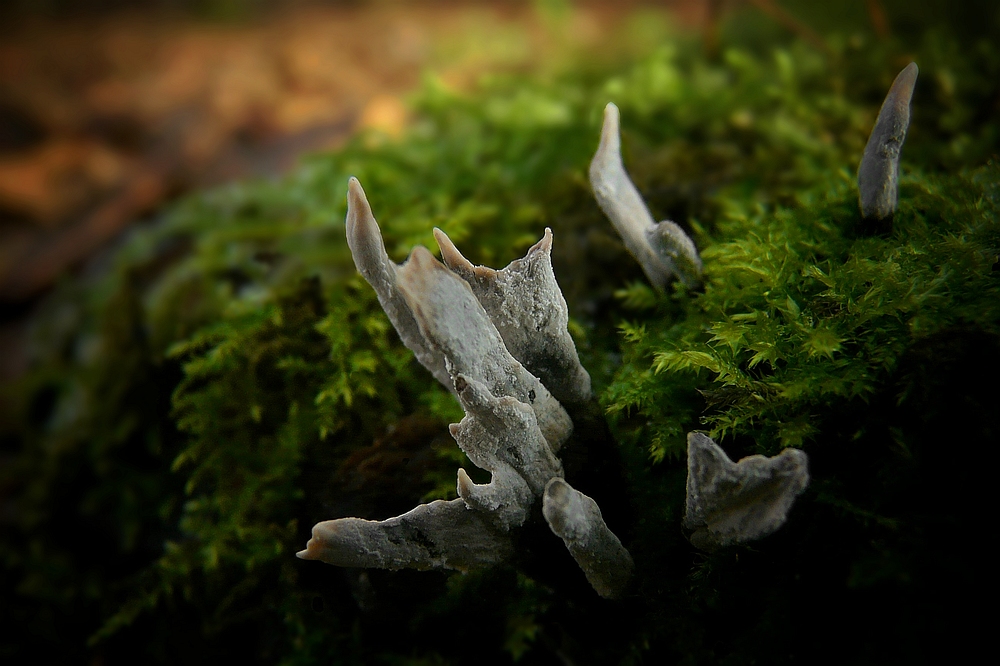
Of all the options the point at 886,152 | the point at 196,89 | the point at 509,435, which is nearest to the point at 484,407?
the point at 509,435

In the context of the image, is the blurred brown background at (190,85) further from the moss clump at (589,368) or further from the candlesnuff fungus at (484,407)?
the candlesnuff fungus at (484,407)

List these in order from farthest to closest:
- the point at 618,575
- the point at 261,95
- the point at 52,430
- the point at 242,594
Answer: the point at 261,95 < the point at 52,430 < the point at 242,594 < the point at 618,575

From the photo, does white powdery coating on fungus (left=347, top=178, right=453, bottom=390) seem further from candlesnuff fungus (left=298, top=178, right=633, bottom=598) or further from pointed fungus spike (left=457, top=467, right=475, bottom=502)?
pointed fungus spike (left=457, top=467, right=475, bottom=502)

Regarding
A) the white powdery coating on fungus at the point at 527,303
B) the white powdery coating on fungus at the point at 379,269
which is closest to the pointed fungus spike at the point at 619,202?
the white powdery coating on fungus at the point at 527,303

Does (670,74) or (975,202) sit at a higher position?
(670,74)

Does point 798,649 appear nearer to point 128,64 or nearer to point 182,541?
point 182,541

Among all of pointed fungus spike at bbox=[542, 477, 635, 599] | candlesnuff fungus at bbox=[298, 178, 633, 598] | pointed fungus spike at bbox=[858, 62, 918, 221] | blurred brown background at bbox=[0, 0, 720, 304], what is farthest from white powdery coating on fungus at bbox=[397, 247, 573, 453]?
blurred brown background at bbox=[0, 0, 720, 304]

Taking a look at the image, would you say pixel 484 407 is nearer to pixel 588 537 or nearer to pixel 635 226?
pixel 588 537

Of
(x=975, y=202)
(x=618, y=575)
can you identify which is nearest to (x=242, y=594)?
(x=618, y=575)
